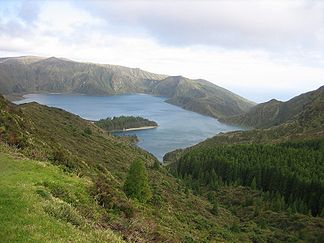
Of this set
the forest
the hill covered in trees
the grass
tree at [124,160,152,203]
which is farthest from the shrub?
the forest

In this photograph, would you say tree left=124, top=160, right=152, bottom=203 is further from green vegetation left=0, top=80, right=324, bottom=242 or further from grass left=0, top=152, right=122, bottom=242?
grass left=0, top=152, right=122, bottom=242

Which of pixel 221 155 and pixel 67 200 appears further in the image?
pixel 221 155

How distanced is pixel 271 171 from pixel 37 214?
10397cm

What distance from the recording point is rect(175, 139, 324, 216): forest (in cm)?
9644

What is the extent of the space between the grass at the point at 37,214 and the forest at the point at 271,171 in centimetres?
7076

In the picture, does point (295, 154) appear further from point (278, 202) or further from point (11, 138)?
point (11, 138)

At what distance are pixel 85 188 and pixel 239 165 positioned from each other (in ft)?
335

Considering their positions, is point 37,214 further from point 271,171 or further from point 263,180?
point 263,180

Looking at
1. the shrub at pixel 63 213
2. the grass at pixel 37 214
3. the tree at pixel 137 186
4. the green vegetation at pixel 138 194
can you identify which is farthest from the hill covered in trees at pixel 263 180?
the shrub at pixel 63 213

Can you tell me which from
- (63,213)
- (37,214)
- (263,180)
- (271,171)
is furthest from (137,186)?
(263,180)

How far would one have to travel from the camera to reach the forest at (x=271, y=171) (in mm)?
96438

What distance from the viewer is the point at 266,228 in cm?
6519

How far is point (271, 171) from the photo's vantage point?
371 feet

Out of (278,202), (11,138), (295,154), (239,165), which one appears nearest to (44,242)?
(11,138)
